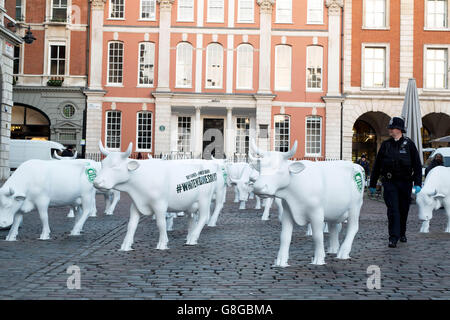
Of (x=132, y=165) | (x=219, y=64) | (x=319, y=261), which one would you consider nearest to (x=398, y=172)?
(x=319, y=261)

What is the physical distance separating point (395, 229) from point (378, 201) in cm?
1262

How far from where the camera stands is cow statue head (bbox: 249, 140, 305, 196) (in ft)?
21.9

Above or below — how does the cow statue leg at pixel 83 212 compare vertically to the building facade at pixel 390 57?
below

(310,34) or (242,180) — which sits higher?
(310,34)

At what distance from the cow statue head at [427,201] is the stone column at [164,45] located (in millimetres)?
26604

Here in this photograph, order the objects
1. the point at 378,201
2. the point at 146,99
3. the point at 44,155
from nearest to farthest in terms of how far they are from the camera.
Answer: the point at 378,201, the point at 44,155, the point at 146,99

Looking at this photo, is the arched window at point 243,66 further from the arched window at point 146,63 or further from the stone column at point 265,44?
the arched window at point 146,63

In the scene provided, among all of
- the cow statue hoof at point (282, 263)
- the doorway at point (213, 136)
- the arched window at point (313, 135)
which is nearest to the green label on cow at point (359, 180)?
the cow statue hoof at point (282, 263)

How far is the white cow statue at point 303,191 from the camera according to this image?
22.3 ft

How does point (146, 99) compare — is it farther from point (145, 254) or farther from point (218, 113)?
point (145, 254)

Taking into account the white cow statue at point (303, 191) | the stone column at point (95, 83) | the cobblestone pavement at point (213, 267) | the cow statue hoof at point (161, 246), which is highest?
the stone column at point (95, 83)

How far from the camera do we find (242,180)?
1559 centimetres

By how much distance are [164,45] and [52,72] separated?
7778 mm
